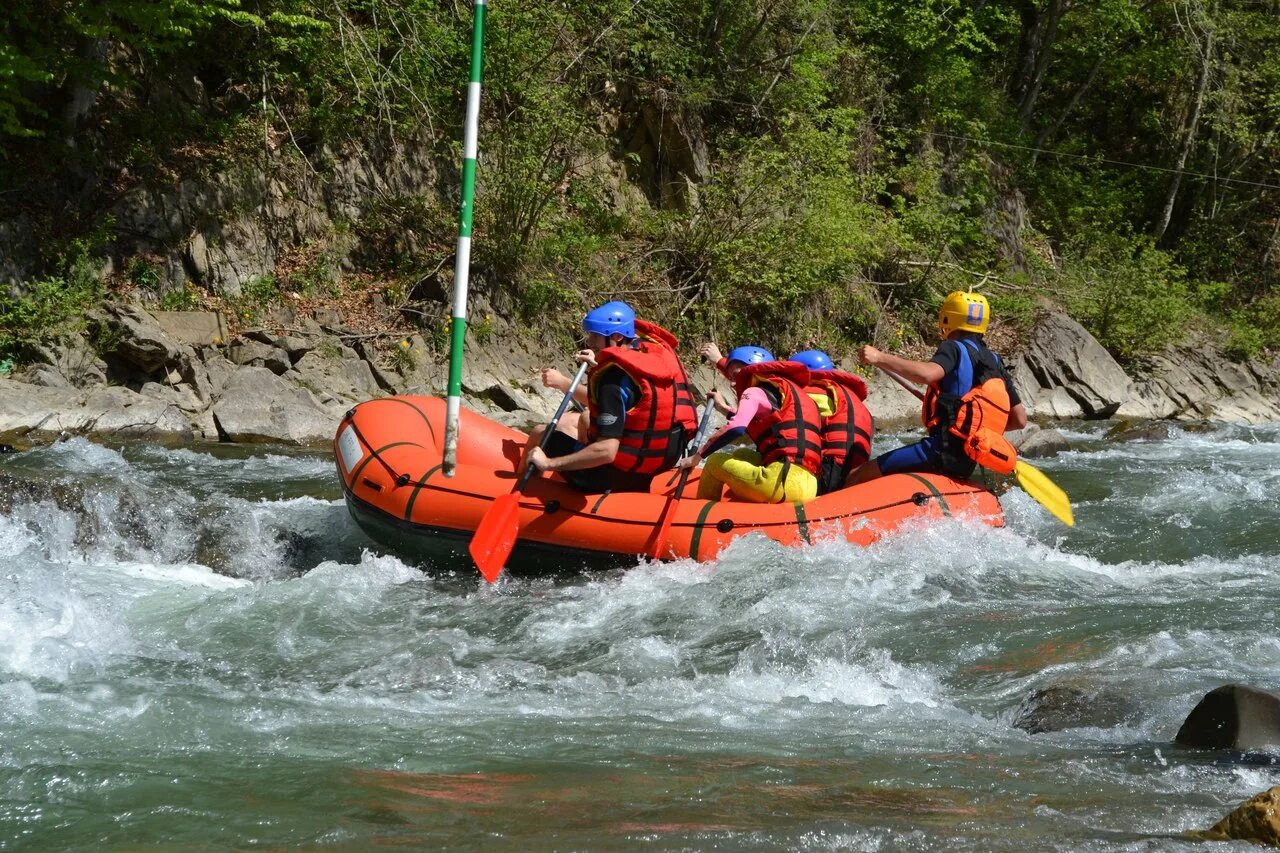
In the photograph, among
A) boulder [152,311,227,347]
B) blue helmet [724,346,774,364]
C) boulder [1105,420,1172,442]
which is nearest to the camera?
blue helmet [724,346,774,364]

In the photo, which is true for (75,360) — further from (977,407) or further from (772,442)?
(977,407)

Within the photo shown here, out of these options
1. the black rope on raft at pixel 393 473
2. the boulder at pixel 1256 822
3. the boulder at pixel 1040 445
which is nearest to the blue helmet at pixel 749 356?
the black rope on raft at pixel 393 473

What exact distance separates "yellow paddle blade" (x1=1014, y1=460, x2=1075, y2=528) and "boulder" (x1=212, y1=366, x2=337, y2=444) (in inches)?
233

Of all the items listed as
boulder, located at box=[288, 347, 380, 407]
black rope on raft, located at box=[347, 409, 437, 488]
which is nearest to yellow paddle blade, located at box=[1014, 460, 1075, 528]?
black rope on raft, located at box=[347, 409, 437, 488]

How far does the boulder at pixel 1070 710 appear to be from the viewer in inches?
150

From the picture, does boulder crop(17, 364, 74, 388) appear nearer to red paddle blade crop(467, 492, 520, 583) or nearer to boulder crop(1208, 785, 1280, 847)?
red paddle blade crop(467, 492, 520, 583)

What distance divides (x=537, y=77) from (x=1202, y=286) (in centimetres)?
1177

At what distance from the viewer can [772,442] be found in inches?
246

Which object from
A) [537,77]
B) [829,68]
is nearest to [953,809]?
[537,77]

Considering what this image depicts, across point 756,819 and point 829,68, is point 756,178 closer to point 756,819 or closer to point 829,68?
point 829,68

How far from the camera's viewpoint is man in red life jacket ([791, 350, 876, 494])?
6477 millimetres

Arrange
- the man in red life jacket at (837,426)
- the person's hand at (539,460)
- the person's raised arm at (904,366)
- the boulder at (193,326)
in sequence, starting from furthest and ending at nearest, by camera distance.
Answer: the boulder at (193,326), the man in red life jacket at (837,426), the person's hand at (539,460), the person's raised arm at (904,366)

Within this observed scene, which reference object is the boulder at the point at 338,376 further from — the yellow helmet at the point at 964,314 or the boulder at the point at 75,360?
the yellow helmet at the point at 964,314

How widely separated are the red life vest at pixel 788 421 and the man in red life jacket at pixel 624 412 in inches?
15.0
